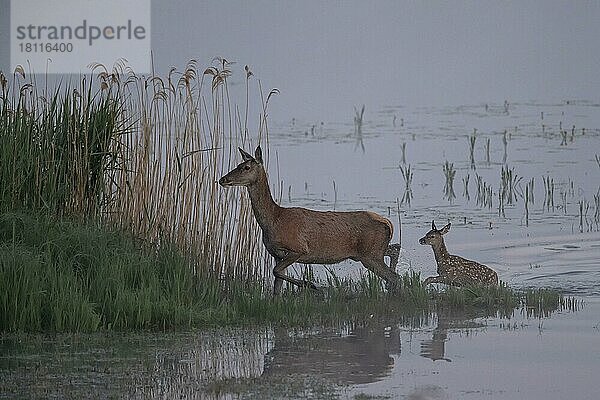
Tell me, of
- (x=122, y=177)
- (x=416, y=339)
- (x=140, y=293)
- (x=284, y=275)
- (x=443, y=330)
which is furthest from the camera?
(x=122, y=177)

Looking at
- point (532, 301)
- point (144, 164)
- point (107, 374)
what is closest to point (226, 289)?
point (144, 164)

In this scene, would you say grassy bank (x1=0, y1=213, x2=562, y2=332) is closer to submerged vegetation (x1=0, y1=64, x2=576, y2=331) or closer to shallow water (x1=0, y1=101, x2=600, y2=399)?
submerged vegetation (x1=0, y1=64, x2=576, y2=331)

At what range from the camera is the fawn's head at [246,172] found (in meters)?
6.72

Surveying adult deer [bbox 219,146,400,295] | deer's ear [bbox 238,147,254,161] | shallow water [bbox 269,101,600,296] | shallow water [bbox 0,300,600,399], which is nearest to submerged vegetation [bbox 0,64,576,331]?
adult deer [bbox 219,146,400,295]

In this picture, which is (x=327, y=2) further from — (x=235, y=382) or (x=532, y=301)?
(x=235, y=382)

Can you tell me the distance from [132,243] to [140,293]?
64 cm

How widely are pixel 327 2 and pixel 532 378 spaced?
6.48 meters

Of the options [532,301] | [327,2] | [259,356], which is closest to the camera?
[259,356]

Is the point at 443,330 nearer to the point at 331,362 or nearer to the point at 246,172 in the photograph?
the point at 331,362

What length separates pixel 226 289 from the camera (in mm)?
6949

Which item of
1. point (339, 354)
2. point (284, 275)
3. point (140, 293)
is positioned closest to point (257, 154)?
point (284, 275)

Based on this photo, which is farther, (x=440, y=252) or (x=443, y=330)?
(x=440, y=252)

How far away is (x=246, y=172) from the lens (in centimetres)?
676

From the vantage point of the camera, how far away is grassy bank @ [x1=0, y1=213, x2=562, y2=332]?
20.0 feet
